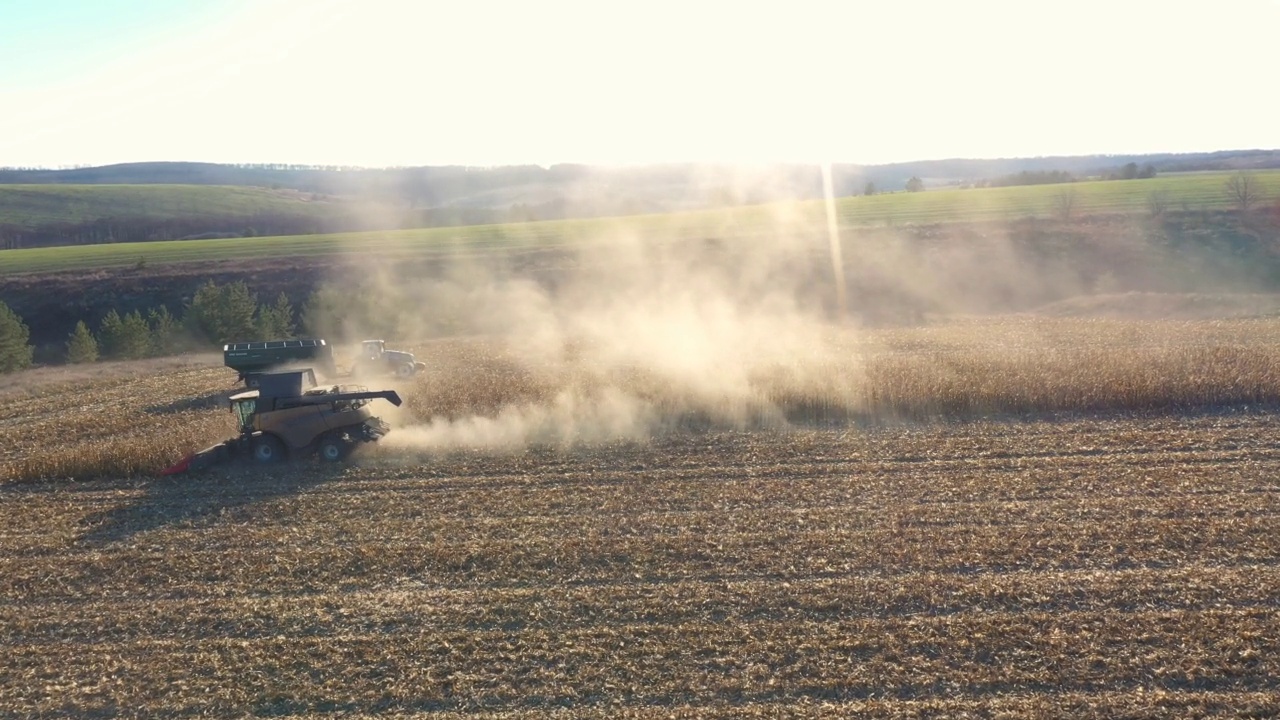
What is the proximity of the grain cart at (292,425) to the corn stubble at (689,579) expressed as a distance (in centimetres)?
50

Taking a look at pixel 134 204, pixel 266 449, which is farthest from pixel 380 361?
pixel 134 204

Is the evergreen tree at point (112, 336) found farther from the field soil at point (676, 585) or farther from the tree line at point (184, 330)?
the field soil at point (676, 585)

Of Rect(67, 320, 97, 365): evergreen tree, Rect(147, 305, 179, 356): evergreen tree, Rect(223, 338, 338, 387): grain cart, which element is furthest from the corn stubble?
Rect(147, 305, 179, 356): evergreen tree

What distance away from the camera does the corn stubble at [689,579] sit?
8031 millimetres

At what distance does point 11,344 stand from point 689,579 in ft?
112

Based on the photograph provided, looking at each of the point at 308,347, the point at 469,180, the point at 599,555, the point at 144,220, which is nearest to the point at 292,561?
the point at 599,555

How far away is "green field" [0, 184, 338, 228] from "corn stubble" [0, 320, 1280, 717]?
95556 mm

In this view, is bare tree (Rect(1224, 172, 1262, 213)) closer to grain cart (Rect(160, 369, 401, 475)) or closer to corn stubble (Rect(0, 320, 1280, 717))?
corn stubble (Rect(0, 320, 1280, 717))

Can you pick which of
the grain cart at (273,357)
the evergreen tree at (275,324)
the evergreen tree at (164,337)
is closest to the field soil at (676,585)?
the grain cart at (273,357)

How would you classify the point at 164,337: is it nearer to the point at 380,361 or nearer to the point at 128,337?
the point at 128,337

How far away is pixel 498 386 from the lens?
21969 mm

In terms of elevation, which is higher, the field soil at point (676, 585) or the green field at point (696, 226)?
the green field at point (696, 226)

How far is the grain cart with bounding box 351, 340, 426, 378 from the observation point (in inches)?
1075

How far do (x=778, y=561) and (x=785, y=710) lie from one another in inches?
126
